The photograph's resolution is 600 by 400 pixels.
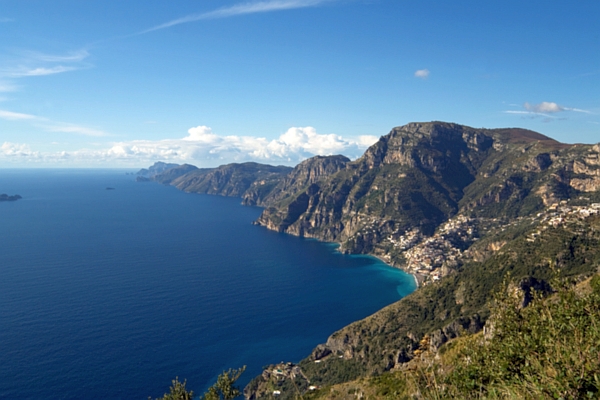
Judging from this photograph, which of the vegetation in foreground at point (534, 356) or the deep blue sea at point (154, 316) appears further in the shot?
the deep blue sea at point (154, 316)

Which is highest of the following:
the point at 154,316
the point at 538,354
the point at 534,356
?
the point at 538,354

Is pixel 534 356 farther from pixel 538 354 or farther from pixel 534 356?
pixel 538 354

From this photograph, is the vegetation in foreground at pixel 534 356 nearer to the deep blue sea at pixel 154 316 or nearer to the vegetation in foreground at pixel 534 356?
the vegetation in foreground at pixel 534 356

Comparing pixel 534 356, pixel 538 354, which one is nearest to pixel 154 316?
pixel 534 356

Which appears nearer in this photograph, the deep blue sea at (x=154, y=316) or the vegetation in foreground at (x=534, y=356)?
the vegetation in foreground at (x=534, y=356)

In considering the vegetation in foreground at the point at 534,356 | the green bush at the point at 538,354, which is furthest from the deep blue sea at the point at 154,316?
the green bush at the point at 538,354

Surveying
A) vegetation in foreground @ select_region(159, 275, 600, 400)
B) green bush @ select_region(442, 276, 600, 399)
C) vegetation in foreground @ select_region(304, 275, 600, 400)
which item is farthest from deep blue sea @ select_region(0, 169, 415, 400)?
green bush @ select_region(442, 276, 600, 399)

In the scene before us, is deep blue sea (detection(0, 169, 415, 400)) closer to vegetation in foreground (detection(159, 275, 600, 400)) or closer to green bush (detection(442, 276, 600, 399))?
vegetation in foreground (detection(159, 275, 600, 400))

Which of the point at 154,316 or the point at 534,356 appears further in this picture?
the point at 154,316

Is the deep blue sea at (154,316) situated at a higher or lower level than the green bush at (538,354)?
lower

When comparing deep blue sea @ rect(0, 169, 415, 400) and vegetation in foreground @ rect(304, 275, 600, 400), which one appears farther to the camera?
deep blue sea @ rect(0, 169, 415, 400)

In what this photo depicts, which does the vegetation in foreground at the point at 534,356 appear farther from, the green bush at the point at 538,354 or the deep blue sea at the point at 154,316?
the deep blue sea at the point at 154,316

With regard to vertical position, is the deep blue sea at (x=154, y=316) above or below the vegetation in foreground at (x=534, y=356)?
below

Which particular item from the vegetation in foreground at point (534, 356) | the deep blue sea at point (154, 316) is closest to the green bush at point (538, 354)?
the vegetation in foreground at point (534, 356)
